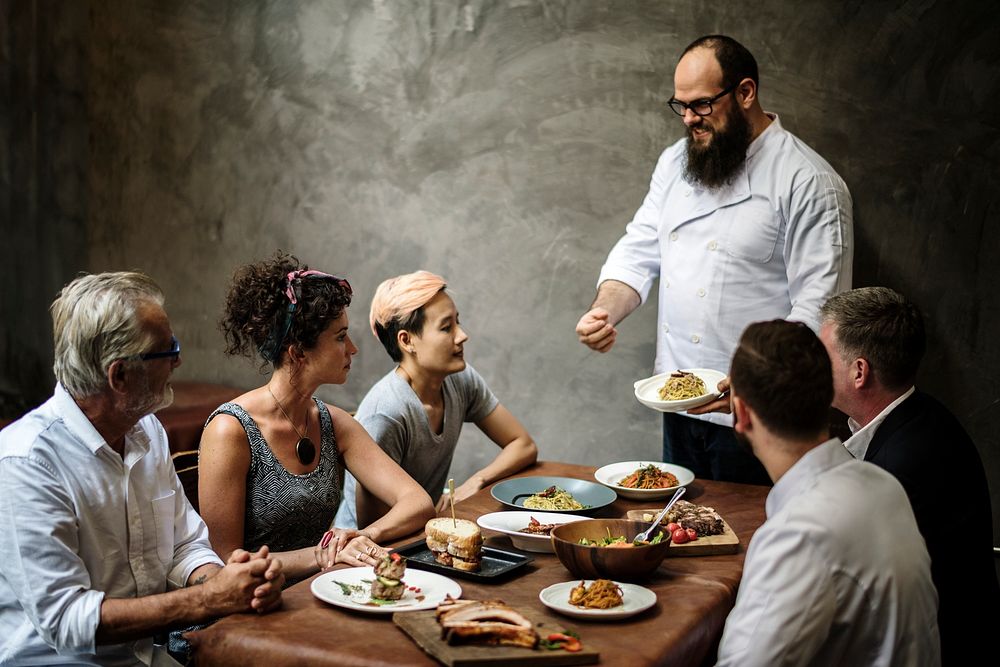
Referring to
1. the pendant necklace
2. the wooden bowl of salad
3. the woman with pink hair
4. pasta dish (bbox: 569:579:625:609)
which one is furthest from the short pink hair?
pasta dish (bbox: 569:579:625:609)

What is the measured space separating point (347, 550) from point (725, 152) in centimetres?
205

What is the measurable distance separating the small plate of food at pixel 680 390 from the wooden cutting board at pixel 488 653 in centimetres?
142

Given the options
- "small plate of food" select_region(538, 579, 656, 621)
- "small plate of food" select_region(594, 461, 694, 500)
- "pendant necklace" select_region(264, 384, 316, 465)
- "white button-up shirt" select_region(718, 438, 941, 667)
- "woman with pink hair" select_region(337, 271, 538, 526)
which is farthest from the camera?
"woman with pink hair" select_region(337, 271, 538, 526)

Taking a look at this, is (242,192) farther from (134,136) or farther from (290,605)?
(290,605)

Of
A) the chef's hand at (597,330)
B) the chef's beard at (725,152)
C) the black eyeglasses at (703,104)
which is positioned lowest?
the chef's hand at (597,330)

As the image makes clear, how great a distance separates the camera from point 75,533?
2080 millimetres

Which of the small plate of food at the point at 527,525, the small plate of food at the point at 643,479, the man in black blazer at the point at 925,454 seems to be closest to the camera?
the man in black blazer at the point at 925,454

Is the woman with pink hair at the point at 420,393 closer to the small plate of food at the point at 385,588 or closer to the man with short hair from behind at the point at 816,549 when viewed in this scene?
the small plate of food at the point at 385,588

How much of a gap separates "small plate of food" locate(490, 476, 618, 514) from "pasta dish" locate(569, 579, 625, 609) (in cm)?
69

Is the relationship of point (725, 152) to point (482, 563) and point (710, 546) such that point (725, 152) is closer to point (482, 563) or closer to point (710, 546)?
point (710, 546)

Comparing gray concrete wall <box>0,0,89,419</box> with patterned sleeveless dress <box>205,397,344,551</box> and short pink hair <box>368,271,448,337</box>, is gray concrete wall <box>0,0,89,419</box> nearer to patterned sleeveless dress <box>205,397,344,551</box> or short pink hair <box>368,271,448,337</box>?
short pink hair <box>368,271,448,337</box>

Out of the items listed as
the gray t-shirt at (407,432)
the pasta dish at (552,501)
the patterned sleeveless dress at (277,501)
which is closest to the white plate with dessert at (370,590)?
the patterned sleeveless dress at (277,501)

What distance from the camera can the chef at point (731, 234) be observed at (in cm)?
343

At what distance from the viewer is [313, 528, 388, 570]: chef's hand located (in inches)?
92.2
